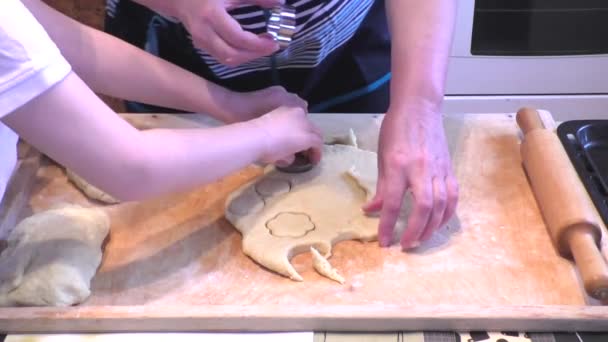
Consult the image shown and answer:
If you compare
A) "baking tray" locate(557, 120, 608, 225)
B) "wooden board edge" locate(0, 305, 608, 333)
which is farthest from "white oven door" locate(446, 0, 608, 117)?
"wooden board edge" locate(0, 305, 608, 333)

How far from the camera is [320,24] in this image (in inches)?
34.4

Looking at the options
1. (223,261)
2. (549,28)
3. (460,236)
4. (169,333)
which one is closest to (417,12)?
(460,236)

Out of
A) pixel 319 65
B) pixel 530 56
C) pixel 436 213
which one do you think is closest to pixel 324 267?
pixel 436 213

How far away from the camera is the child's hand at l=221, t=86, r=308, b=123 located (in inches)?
33.5

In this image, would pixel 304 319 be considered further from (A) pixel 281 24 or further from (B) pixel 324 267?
(A) pixel 281 24

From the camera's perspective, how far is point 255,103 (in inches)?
33.7

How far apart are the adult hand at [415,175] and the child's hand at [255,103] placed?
0.13 meters

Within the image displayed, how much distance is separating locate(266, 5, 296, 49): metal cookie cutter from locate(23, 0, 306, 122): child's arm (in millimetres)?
103

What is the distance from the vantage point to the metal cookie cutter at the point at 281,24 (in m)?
0.75

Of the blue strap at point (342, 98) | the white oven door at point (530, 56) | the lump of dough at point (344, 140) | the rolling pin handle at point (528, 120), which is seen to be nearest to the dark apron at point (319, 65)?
the blue strap at point (342, 98)

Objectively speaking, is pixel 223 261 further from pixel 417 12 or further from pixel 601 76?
pixel 601 76

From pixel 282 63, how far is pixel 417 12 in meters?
0.19

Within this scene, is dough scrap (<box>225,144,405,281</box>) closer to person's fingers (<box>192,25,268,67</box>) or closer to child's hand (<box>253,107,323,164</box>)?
child's hand (<box>253,107,323,164</box>)

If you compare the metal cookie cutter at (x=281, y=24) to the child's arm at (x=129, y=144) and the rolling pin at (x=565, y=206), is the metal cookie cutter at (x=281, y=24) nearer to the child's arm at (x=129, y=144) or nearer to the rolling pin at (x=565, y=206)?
the child's arm at (x=129, y=144)
